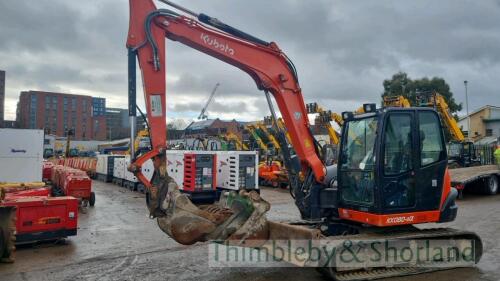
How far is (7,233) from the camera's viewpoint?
774 centimetres

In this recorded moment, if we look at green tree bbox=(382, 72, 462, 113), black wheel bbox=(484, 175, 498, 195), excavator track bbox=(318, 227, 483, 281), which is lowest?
excavator track bbox=(318, 227, 483, 281)

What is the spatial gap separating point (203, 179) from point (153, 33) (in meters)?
9.03

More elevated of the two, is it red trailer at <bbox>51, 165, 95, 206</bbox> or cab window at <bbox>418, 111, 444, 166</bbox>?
cab window at <bbox>418, 111, 444, 166</bbox>

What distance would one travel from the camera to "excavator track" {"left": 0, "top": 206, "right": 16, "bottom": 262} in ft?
25.1

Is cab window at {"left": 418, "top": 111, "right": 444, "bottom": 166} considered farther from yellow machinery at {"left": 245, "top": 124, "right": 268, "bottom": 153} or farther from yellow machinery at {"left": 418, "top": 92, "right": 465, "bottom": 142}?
yellow machinery at {"left": 245, "top": 124, "right": 268, "bottom": 153}

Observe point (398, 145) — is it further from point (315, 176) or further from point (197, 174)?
point (197, 174)

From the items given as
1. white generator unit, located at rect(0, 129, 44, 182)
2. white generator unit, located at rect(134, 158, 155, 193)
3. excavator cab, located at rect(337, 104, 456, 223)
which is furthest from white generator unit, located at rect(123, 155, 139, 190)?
excavator cab, located at rect(337, 104, 456, 223)

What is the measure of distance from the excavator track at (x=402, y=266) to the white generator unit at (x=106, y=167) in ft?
69.5

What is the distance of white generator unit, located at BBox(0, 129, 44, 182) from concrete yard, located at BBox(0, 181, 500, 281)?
211 centimetres

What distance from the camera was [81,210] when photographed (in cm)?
1377

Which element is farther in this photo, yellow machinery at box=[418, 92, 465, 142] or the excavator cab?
yellow machinery at box=[418, 92, 465, 142]

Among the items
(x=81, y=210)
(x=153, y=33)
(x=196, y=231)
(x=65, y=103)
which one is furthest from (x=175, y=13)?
(x=65, y=103)

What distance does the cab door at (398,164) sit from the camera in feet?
20.7

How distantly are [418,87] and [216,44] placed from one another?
3633cm
